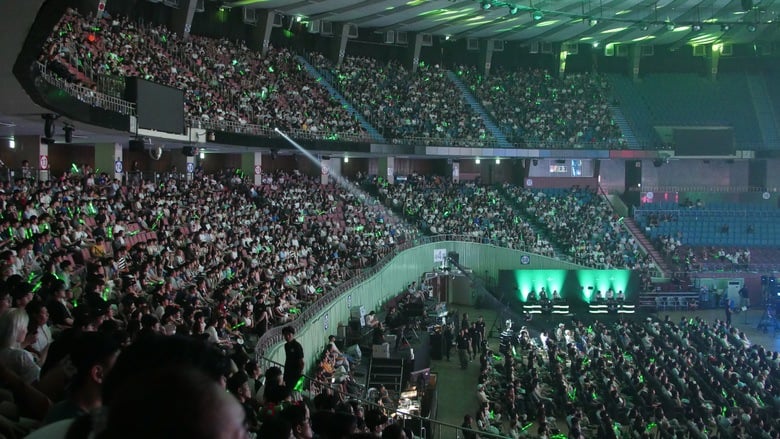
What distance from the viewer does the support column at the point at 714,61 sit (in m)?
47.2

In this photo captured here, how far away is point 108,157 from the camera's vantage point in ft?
80.8

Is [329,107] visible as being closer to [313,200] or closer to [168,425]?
[313,200]

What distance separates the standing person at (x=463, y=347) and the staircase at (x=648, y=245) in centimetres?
1688

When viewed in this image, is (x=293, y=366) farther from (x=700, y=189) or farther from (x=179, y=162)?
(x=700, y=189)

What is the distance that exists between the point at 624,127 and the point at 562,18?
803cm

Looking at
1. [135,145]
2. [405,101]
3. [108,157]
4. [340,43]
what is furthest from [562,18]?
[135,145]

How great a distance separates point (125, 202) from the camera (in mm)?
18891

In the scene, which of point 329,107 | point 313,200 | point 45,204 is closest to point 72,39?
point 45,204

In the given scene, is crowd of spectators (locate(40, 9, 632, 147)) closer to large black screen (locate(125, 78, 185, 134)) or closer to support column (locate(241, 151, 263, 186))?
large black screen (locate(125, 78, 185, 134))

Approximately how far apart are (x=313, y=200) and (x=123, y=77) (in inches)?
484

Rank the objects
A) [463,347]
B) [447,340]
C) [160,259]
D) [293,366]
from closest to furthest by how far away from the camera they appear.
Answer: [293,366], [160,259], [463,347], [447,340]

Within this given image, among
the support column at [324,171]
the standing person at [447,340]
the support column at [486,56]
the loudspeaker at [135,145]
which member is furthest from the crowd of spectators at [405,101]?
the loudspeaker at [135,145]

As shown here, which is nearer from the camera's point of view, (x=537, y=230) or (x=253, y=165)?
(x=253, y=165)

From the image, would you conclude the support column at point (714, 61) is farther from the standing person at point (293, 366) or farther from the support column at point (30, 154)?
the standing person at point (293, 366)
